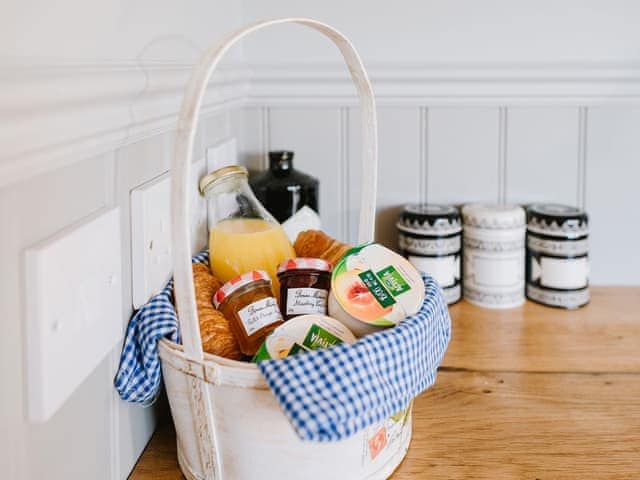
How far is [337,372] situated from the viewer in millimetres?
577

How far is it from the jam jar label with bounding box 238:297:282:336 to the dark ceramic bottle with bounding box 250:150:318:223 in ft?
1.34

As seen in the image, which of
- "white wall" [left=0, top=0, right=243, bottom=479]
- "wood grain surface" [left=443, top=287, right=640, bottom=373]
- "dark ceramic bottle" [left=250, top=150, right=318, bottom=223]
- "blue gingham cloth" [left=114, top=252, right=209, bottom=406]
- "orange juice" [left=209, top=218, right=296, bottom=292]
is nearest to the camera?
"white wall" [left=0, top=0, right=243, bottom=479]

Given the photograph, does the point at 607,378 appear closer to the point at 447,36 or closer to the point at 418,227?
the point at 418,227

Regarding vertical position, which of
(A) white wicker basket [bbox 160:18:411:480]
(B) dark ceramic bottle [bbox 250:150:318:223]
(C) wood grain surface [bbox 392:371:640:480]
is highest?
(B) dark ceramic bottle [bbox 250:150:318:223]

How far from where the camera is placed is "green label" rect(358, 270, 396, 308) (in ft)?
2.28

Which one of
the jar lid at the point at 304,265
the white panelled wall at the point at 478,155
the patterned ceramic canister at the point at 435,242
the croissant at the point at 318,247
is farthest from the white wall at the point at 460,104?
the jar lid at the point at 304,265

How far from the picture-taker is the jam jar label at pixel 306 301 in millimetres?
739

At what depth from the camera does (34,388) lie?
1.66ft

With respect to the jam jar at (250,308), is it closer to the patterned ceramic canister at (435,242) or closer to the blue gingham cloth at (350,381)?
A: the blue gingham cloth at (350,381)

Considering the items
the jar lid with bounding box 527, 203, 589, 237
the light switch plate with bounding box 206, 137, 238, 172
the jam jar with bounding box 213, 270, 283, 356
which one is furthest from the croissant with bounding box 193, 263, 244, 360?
the jar lid with bounding box 527, 203, 589, 237

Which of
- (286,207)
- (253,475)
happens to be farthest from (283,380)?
(286,207)

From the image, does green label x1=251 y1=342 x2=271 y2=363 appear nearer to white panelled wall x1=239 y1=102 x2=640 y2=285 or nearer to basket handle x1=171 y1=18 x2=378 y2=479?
basket handle x1=171 y1=18 x2=378 y2=479

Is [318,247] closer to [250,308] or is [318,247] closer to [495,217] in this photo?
[250,308]

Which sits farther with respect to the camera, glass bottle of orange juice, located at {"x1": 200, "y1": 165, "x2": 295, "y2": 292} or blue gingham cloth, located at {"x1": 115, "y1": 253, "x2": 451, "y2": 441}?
glass bottle of orange juice, located at {"x1": 200, "y1": 165, "x2": 295, "y2": 292}
